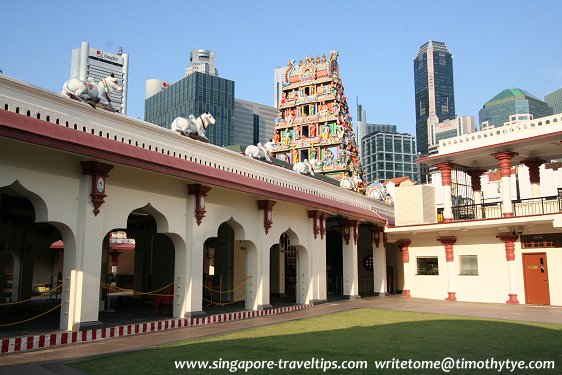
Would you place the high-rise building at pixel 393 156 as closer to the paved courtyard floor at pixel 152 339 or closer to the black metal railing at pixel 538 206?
the black metal railing at pixel 538 206

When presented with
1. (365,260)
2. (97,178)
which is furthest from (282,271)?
(97,178)

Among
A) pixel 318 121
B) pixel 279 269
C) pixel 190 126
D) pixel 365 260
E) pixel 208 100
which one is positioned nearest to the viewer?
pixel 190 126

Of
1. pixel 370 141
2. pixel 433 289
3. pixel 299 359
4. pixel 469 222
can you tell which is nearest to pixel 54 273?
pixel 433 289

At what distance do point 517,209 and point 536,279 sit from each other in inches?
142

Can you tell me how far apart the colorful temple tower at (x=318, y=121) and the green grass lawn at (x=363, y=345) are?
2727cm

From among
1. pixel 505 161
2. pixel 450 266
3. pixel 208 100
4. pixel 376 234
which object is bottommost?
pixel 450 266

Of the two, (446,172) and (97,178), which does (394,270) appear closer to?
(446,172)

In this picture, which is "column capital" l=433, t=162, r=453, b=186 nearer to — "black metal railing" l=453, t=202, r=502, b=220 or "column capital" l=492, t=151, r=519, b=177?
"black metal railing" l=453, t=202, r=502, b=220

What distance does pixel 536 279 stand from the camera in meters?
22.6

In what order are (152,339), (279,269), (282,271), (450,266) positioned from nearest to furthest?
1. (152,339)
2. (450,266)
3. (279,269)
4. (282,271)

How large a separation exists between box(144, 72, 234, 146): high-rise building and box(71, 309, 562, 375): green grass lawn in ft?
531

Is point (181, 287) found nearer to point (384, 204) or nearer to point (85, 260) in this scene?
point (85, 260)

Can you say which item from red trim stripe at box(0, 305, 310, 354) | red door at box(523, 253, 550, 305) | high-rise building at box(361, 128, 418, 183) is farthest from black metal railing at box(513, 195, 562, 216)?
high-rise building at box(361, 128, 418, 183)

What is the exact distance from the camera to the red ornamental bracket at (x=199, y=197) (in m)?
15.3
